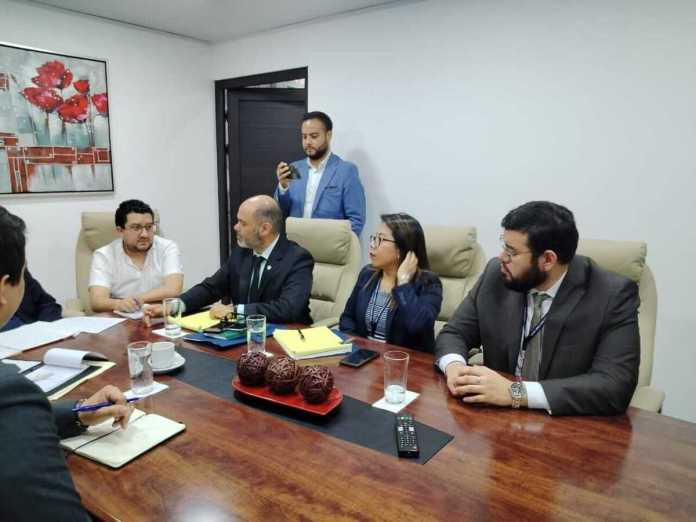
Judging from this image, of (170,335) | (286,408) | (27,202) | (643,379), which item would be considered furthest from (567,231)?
(27,202)

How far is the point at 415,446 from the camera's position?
41.7 inches

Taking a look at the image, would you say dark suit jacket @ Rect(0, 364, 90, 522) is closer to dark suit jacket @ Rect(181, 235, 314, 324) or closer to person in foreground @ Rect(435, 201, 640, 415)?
person in foreground @ Rect(435, 201, 640, 415)

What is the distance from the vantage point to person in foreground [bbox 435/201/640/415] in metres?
1.28

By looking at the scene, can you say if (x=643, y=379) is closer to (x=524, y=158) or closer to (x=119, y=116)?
(x=524, y=158)

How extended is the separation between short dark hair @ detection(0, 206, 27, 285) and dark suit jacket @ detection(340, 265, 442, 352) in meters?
1.35

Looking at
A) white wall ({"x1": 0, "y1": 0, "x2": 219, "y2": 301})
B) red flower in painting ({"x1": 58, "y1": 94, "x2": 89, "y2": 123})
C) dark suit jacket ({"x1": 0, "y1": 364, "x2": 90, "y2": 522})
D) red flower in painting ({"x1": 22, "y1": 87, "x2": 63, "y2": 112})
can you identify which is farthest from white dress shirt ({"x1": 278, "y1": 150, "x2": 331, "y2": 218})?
dark suit jacket ({"x1": 0, "y1": 364, "x2": 90, "y2": 522})

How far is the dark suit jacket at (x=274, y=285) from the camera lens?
2204 millimetres

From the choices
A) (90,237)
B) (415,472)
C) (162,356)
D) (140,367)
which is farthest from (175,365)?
(90,237)

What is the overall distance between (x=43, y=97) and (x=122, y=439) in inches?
133

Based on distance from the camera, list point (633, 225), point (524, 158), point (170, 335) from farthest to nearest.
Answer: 1. point (524, 158)
2. point (633, 225)
3. point (170, 335)

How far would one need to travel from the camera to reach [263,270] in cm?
240

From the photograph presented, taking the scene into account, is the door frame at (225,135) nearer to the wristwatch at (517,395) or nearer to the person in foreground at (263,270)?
the person in foreground at (263,270)

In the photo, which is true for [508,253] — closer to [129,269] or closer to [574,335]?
[574,335]

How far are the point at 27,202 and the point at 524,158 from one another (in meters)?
3.52
